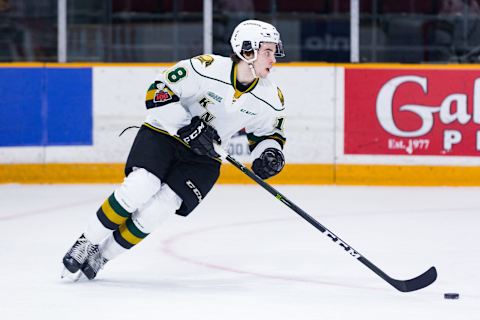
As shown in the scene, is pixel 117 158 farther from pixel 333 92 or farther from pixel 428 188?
pixel 428 188

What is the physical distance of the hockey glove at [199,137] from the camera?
4.18 metres

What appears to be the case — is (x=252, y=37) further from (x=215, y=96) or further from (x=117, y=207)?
(x=117, y=207)

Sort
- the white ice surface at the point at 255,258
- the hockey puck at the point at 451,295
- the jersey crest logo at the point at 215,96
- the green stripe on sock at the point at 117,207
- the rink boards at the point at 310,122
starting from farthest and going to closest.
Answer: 1. the rink boards at the point at 310,122
2. the jersey crest logo at the point at 215,96
3. the green stripe on sock at the point at 117,207
4. the hockey puck at the point at 451,295
5. the white ice surface at the point at 255,258

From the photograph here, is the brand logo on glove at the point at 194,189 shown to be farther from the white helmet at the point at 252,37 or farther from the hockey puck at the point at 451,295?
the hockey puck at the point at 451,295

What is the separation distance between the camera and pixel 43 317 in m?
3.62

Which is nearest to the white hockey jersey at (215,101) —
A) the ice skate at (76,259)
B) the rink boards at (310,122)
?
the ice skate at (76,259)

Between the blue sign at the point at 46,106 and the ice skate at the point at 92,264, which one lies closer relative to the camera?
the ice skate at the point at 92,264

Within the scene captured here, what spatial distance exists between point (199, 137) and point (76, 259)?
0.63m

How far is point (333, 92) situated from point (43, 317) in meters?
4.47

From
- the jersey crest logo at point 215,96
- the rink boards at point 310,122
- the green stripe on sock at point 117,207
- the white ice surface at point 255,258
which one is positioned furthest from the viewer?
the rink boards at point 310,122

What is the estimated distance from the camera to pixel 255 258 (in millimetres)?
5016

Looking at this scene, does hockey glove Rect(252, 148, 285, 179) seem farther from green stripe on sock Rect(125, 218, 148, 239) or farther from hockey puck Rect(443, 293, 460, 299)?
hockey puck Rect(443, 293, 460, 299)

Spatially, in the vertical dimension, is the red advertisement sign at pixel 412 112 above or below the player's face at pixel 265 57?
below

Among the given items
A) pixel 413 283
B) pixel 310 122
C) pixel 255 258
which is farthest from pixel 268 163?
pixel 310 122
